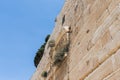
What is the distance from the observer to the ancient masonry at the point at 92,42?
377 cm

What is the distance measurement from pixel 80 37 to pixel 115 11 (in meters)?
1.53

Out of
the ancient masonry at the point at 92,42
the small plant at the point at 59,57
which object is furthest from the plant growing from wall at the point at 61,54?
the ancient masonry at the point at 92,42

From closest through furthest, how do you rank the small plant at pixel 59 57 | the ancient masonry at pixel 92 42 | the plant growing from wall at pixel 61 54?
the ancient masonry at pixel 92 42 < the plant growing from wall at pixel 61 54 < the small plant at pixel 59 57

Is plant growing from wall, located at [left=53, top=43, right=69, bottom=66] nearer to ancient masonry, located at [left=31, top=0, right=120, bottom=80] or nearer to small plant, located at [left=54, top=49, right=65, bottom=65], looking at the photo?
small plant, located at [left=54, top=49, right=65, bottom=65]

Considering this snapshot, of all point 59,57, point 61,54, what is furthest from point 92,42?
point 59,57

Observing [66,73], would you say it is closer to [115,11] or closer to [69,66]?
[69,66]

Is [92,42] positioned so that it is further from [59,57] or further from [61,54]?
[59,57]

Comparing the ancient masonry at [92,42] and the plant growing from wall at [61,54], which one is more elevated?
the plant growing from wall at [61,54]

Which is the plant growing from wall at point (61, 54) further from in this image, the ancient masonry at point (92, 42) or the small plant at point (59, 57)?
the ancient masonry at point (92, 42)

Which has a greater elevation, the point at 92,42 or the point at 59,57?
the point at 59,57

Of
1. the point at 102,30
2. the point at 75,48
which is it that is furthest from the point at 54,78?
the point at 102,30

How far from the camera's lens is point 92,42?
457 centimetres

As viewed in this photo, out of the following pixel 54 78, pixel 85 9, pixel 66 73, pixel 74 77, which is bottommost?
pixel 74 77

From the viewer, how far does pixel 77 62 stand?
5.20 meters
